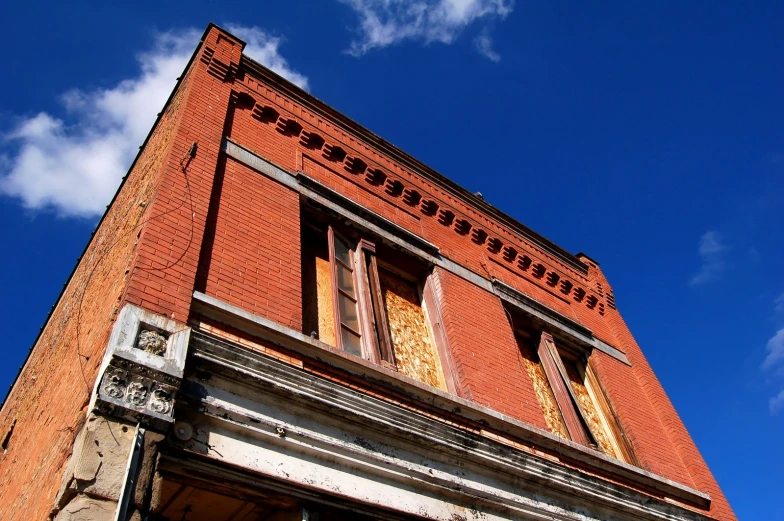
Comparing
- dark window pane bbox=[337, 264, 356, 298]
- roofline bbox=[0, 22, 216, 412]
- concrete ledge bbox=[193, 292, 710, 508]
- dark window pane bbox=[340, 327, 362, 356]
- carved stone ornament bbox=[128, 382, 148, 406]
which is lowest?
carved stone ornament bbox=[128, 382, 148, 406]

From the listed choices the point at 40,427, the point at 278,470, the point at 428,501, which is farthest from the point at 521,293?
the point at 40,427

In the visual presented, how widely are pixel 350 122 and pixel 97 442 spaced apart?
6159 millimetres

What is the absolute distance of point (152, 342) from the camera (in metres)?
3.92

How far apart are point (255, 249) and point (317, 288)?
912 millimetres

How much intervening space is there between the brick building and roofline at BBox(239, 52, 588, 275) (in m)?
0.03

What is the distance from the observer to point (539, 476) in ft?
18.4

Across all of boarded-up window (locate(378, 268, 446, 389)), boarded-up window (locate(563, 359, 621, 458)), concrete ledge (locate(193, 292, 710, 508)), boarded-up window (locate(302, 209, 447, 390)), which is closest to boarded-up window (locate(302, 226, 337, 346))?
boarded-up window (locate(302, 209, 447, 390))

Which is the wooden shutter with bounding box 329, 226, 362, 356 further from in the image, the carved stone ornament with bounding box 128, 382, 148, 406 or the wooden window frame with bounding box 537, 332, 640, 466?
the wooden window frame with bounding box 537, 332, 640, 466

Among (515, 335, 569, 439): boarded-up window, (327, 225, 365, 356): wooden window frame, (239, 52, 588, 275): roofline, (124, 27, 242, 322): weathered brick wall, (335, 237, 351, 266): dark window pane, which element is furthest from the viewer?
(239, 52, 588, 275): roofline

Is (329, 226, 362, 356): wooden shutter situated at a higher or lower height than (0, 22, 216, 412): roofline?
lower

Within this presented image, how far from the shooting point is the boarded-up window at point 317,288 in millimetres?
5816

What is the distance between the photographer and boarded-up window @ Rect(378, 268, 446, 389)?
642 centimetres

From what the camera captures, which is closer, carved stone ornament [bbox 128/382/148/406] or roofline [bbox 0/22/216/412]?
carved stone ornament [bbox 128/382/148/406]

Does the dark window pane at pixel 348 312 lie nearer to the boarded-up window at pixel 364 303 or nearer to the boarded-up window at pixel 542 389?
the boarded-up window at pixel 364 303
